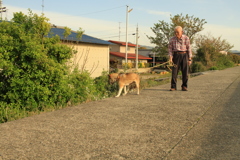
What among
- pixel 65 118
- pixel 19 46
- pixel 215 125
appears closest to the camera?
pixel 215 125

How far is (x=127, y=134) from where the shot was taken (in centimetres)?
308

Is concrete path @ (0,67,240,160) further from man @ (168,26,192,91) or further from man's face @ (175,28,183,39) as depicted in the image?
man's face @ (175,28,183,39)

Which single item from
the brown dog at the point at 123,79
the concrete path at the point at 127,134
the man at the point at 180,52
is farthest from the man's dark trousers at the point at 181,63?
the concrete path at the point at 127,134

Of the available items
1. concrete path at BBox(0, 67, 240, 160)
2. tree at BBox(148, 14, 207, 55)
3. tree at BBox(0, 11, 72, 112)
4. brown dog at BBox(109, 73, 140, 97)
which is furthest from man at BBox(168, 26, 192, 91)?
tree at BBox(148, 14, 207, 55)


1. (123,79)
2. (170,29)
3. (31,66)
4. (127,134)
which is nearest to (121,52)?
(170,29)

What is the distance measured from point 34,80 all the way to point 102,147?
2780 millimetres

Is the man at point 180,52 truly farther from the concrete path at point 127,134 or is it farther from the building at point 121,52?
the building at point 121,52

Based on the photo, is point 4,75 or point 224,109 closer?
point 224,109

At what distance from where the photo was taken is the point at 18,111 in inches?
187

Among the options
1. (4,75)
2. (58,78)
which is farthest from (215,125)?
(4,75)

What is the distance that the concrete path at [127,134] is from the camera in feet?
8.14

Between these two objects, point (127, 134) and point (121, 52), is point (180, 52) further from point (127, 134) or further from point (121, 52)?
point (121, 52)

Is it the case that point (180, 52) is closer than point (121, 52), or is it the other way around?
point (180, 52)

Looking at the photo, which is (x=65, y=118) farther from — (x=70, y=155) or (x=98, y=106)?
(x=70, y=155)
